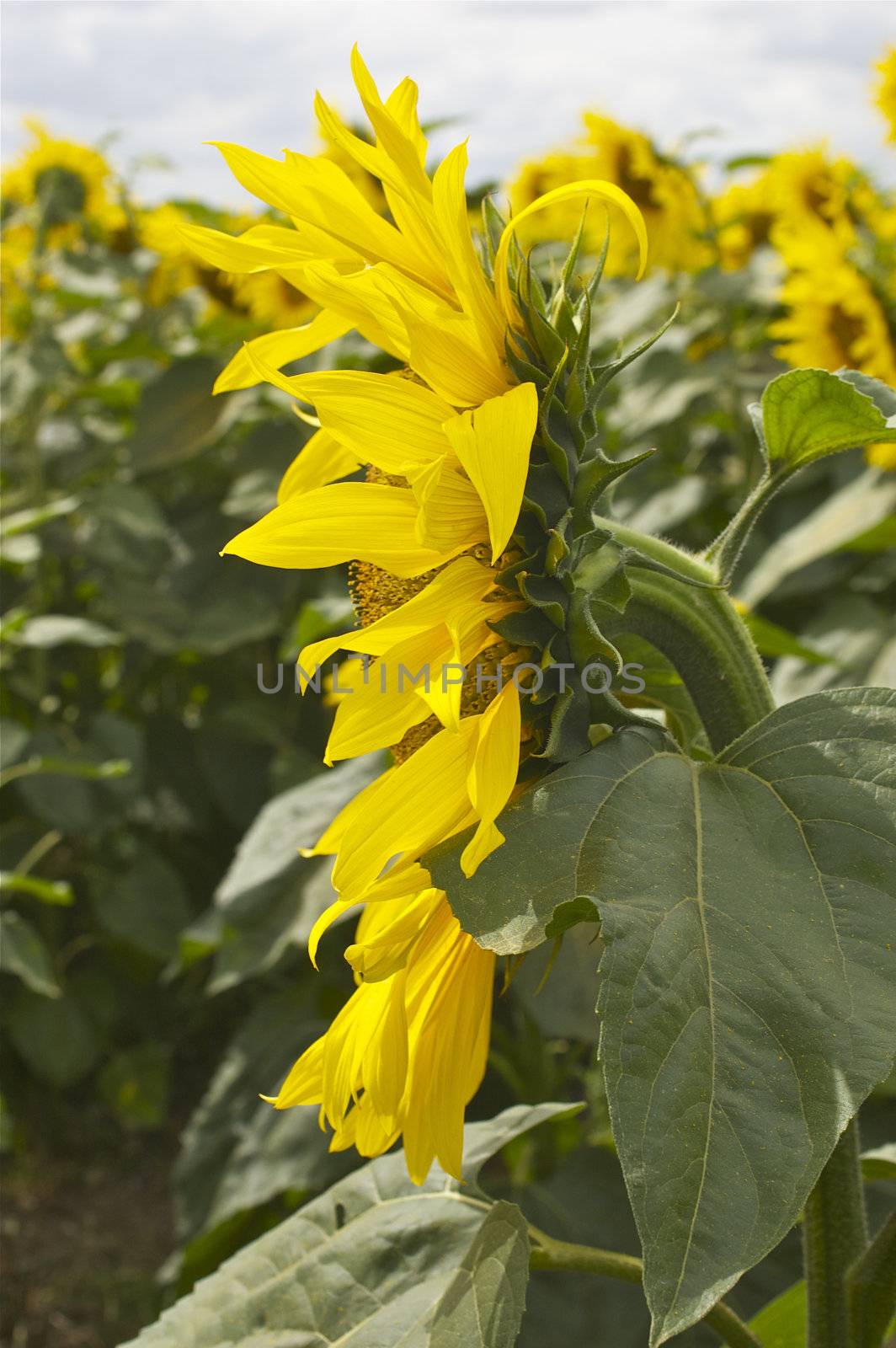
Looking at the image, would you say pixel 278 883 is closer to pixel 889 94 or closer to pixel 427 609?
pixel 427 609

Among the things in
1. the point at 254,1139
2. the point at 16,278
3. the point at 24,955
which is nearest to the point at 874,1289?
the point at 254,1139

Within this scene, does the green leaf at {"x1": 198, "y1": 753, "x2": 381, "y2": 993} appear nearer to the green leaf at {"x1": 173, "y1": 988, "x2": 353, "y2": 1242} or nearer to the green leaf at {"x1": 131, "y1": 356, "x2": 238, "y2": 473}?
the green leaf at {"x1": 173, "y1": 988, "x2": 353, "y2": 1242}

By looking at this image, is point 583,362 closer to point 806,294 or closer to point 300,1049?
point 300,1049

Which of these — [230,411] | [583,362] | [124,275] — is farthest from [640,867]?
[124,275]

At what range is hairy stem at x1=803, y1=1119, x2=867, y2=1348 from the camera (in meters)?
0.65

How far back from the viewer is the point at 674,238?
2.47 metres

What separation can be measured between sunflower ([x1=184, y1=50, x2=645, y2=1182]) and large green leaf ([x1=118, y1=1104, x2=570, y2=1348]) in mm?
58

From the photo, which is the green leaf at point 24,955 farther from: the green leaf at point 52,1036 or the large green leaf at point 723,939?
the large green leaf at point 723,939

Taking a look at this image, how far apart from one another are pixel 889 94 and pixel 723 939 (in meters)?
1.87

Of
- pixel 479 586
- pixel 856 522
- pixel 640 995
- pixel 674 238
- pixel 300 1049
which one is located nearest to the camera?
pixel 640 995

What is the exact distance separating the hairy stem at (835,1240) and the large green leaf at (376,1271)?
14cm

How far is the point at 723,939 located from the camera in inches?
19.7

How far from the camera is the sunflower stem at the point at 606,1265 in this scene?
0.70 metres

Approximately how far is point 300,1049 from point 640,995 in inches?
49.6
